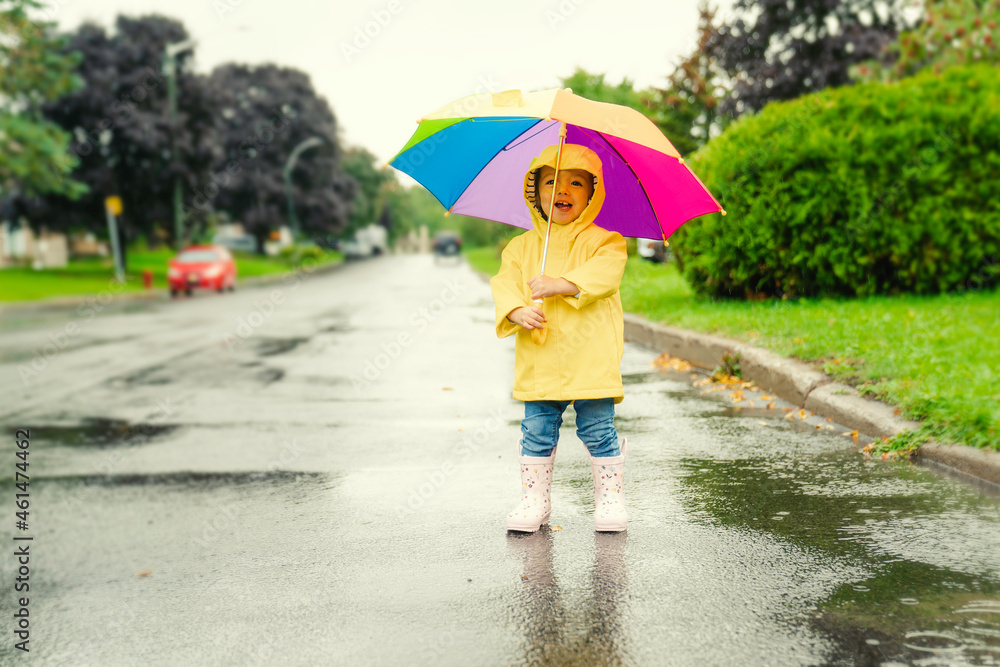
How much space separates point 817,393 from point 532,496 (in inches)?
123

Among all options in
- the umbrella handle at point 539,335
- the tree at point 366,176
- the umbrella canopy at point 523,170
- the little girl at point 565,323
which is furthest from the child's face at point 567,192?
the tree at point 366,176

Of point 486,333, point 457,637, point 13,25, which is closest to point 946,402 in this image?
point 457,637

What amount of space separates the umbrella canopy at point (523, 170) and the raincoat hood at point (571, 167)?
161 mm

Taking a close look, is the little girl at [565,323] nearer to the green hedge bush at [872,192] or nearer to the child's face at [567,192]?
the child's face at [567,192]

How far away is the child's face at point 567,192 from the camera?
3.90 m

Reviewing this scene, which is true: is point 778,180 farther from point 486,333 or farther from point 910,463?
point 910,463

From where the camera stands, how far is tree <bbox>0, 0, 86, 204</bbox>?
27.8 metres

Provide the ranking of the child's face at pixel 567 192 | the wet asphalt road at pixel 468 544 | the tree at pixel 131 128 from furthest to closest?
the tree at pixel 131 128 < the child's face at pixel 567 192 < the wet asphalt road at pixel 468 544

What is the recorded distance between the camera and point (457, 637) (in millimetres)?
2941

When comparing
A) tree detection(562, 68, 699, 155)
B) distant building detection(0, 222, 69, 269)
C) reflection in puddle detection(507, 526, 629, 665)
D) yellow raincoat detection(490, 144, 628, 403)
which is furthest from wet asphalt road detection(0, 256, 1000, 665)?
distant building detection(0, 222, 69, 269)

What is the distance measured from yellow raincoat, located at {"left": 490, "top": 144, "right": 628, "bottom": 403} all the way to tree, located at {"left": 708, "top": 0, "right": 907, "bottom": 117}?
23.2 m

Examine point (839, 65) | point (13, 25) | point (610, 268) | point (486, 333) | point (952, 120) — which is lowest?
point (486, 333)

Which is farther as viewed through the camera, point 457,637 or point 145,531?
point 145,531

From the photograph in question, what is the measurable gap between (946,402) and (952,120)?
665cm
